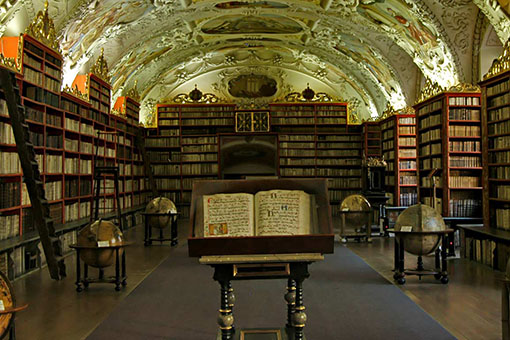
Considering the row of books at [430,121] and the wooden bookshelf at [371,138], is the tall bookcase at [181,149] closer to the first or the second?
the wooden bookshelf at [371,138]

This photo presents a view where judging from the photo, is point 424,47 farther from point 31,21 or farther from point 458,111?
point 31,21

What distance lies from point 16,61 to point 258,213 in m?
6.72

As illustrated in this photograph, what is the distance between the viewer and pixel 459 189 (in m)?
10.7

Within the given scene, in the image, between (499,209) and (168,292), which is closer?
(168,292)

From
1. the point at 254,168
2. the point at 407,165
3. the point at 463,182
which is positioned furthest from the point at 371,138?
the point at 463,182

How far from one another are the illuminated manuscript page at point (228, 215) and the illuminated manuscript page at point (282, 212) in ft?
0.24

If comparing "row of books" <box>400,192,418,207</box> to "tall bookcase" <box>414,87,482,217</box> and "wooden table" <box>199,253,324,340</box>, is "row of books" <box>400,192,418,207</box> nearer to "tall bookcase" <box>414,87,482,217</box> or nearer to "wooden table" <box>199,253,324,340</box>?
"tall bookcase" <box>414,87,482,217</box>

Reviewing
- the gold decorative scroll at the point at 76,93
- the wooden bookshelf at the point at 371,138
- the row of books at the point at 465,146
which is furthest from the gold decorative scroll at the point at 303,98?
the gold decorative scroll at the point at 76,93

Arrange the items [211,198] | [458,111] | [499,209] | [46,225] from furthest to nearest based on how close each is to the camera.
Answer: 1. [458,111]
2. [499,209]
3. [46,225]
4. [211,198]

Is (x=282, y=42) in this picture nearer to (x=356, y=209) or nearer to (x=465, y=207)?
(x=356, y=209)

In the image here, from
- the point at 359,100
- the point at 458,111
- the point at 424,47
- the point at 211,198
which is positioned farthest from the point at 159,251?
the point at 359,100

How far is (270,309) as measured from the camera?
537 centimetres

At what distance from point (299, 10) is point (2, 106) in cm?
883

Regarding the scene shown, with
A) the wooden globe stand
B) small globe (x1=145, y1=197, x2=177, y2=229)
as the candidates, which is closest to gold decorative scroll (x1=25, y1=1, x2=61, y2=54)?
small globe (x1=145, y1=197, x2=177, y2=229)
